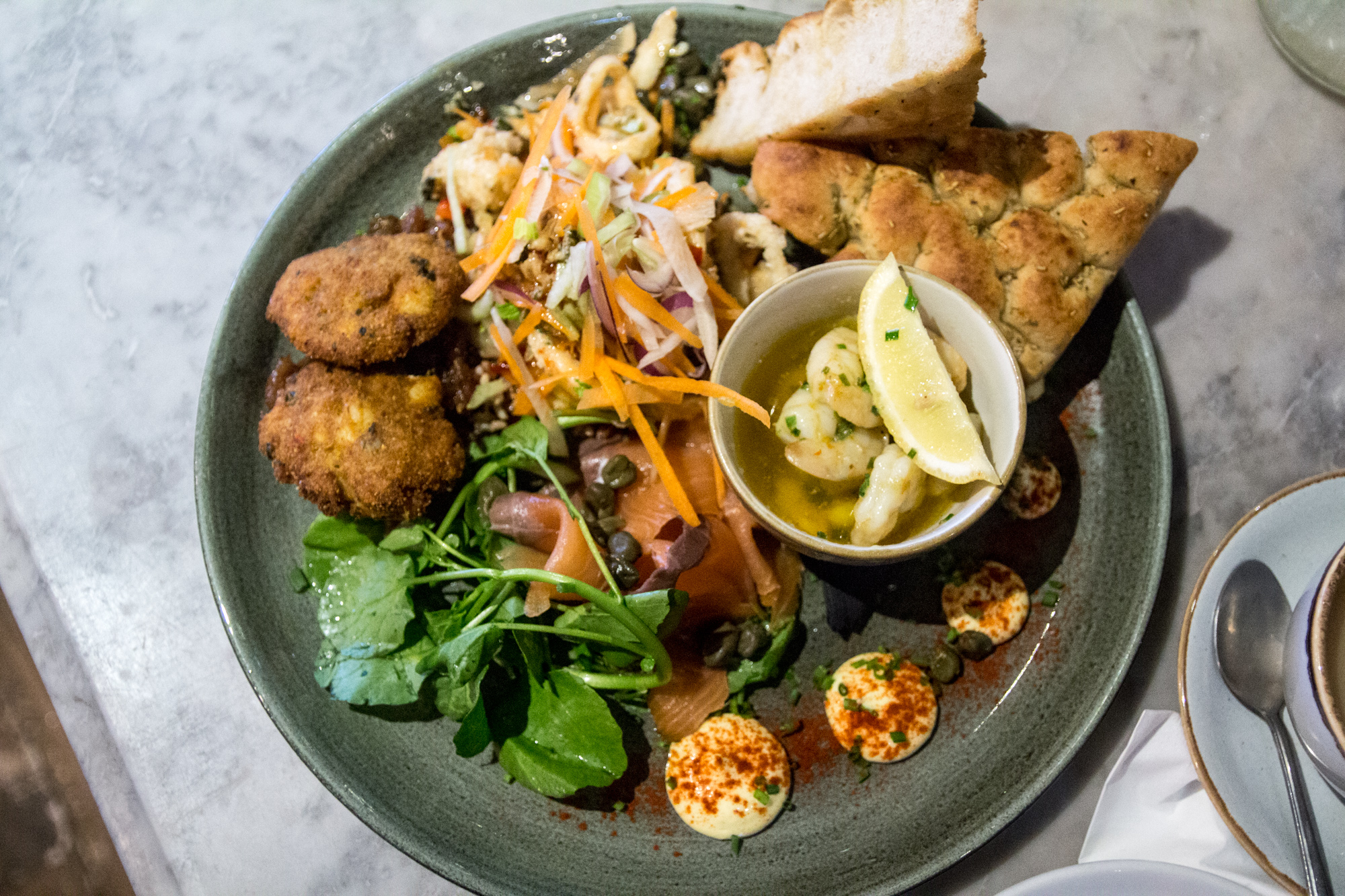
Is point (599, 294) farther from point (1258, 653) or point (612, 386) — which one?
point (1258, 653)

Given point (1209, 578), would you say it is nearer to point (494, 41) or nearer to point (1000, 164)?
point (1000, 164)

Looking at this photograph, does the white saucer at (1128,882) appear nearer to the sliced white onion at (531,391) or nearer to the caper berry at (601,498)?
the caper berry at (601,498)

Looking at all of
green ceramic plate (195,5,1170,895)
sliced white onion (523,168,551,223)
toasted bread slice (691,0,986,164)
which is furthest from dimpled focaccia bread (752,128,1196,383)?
sliced white onion (523,168,551,223)

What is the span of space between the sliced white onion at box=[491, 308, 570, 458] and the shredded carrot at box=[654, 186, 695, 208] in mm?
611

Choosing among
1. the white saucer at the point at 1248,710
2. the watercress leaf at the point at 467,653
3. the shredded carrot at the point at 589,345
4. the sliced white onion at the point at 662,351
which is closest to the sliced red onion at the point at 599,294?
the shredded carrot at the point at 589,345

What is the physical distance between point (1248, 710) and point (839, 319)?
1583 millimetres

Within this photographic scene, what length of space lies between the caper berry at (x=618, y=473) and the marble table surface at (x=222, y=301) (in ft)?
4.81

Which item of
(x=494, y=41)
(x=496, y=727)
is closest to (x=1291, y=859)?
(x=496, y=727)

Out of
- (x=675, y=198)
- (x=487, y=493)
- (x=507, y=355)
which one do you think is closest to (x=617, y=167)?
(x=675, y=198)

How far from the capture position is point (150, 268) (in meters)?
3.16

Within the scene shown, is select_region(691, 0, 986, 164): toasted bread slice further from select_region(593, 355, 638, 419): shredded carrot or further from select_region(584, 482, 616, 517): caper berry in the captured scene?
select_region(584, 482, 616, 517): caper berry

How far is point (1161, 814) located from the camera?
8.23 feet

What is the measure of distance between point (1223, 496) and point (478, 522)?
8.22 ft

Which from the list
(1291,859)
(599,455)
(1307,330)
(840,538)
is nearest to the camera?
(1291,859)
